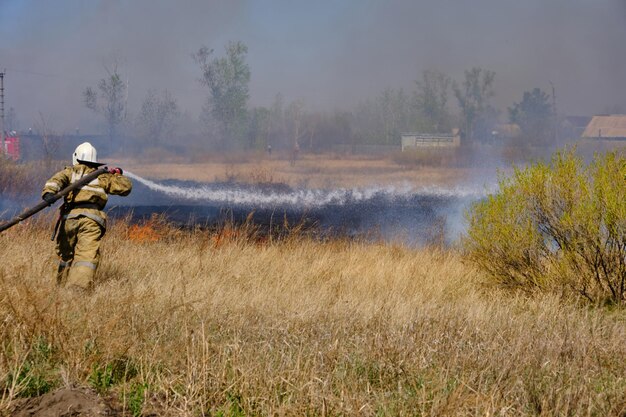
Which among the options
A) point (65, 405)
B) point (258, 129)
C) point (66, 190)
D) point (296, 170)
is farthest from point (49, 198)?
point (258, 129)

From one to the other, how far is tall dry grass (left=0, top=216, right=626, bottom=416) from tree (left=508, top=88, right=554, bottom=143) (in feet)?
84.8

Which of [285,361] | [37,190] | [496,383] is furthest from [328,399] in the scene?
[37,190]

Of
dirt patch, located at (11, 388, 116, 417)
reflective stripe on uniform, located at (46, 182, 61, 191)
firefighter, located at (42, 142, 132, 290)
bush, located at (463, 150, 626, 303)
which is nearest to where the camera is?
dirt patch, located at (11, 388, 116, 417)

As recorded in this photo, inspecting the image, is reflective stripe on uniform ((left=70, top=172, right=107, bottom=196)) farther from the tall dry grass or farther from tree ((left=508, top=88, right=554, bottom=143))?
tree ((left=508, top=88, right=554, bottom=143))

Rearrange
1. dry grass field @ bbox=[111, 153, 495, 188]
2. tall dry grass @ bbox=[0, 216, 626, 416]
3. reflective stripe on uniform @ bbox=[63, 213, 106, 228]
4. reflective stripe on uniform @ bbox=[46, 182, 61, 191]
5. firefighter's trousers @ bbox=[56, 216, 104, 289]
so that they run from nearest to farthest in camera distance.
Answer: tall dry grass @ bbox=[0, 216, 626, 416] → reflective stripe on uniform @ bbox=[46, 182, 61, 191] → firefighter's trousers @ bbox=[56, 216, 104, 289] → reflective stripe on uniform @ bbox=[63, 213, 106, 228] → dry grass field @ bbox=[111, 153, 495, 188]

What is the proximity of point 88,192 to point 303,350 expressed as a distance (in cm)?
377

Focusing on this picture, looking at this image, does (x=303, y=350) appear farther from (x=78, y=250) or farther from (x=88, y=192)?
(x=88, y=192)

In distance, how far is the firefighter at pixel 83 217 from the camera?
795cm

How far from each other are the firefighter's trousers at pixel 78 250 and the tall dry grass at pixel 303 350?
0.26m

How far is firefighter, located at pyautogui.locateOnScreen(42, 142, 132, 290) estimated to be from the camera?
7.95 meters

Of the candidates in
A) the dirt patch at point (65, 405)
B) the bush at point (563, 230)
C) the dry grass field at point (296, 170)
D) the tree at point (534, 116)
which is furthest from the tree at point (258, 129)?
the dirt patch at point (65, 405)

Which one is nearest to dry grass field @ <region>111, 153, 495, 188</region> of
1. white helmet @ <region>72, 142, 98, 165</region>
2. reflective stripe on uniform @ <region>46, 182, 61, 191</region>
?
white helmet @ <region>72, 142, 98, 165</region>

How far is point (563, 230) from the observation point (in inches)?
341

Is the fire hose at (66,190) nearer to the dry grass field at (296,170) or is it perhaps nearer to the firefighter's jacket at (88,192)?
the firefighter's jacket at (88,192)
